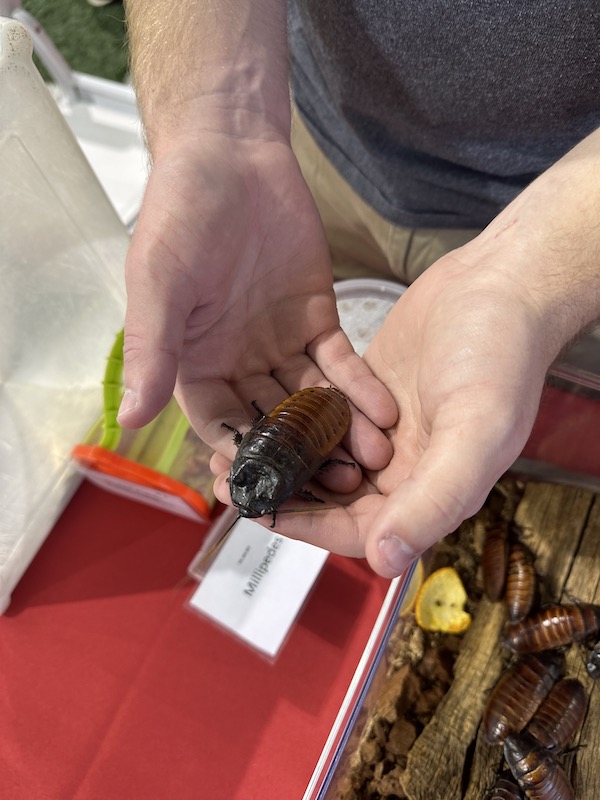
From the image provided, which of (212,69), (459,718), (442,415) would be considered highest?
(212,69)

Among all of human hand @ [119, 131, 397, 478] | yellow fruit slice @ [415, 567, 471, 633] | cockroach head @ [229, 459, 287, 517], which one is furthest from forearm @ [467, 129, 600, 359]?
yellow fruit slice @ [415, 567, 471, 633]

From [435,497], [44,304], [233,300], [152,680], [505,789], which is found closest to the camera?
[435,497]

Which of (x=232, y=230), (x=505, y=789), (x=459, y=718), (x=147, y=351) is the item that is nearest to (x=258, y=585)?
(x=459, y=718)

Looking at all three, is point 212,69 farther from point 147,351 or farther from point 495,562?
point 495,562

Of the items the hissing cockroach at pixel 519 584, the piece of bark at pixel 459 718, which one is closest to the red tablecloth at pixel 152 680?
the piece of bark at pixel 459 718

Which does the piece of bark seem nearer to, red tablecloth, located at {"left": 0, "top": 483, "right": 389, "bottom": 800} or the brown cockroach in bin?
the brown cockroach in bin

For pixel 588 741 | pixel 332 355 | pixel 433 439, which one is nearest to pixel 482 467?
pixel 433 439

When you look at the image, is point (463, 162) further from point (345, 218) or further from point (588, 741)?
point (588, 741)
